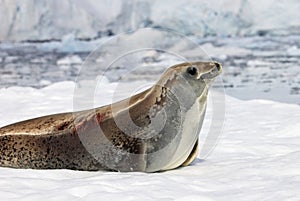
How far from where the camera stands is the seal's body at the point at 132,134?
3004mm

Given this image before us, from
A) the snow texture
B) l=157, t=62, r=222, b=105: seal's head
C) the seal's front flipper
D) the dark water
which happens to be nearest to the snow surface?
the seal's front flipper

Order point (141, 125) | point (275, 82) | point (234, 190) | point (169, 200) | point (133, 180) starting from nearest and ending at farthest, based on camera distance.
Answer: point (169, 200) → point (234, 190) → point (133, 180) → point (141, 125) → point (275, 82)

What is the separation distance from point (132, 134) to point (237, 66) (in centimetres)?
1184

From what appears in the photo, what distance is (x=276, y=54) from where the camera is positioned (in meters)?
17.4

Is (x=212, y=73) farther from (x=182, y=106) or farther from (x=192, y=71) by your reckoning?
(x=182, y=106)

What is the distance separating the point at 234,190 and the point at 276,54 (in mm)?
15234

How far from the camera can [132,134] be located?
3004mm

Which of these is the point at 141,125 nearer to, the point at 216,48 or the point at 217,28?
the point at 216,48

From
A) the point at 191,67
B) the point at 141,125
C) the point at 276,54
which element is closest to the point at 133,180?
the point at 141,125

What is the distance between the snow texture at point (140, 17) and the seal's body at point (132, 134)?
1668 centimetres

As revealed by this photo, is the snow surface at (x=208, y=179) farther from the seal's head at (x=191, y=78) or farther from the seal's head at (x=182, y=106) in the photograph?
the seal's head at (x=191, y=78)

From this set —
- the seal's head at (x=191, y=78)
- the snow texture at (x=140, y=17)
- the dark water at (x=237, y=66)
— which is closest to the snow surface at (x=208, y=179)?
the seal's head at (x=191, y=78)

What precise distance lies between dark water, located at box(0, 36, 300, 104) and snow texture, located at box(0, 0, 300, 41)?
53 centimetres

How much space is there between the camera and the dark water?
983 centimetres
